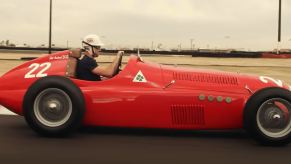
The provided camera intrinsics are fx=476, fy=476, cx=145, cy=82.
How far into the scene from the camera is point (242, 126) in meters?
5.62

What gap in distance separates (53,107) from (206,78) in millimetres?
1889

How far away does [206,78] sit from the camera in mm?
5871

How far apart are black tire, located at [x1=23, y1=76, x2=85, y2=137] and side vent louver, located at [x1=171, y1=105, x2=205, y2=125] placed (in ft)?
3.56

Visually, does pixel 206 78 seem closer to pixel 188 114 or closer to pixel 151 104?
pixel 188 114

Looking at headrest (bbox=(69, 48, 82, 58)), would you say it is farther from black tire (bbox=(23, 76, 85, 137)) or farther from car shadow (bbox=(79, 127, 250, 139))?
car shadow (bbox=(79, 127, 250, 139))

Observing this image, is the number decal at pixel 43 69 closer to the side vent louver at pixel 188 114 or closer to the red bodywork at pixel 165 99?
the red bodywork at pixel 165 99

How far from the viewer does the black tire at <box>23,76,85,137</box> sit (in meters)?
5.55

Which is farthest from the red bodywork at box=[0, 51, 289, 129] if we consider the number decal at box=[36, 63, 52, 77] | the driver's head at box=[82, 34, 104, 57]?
the driver's head at box=[82, 34, 104, 57]

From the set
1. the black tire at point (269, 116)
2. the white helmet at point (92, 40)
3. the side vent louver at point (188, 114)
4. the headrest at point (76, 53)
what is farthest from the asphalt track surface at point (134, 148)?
the white helmet at point (92, 40)

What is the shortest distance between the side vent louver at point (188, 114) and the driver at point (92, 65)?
0.97m

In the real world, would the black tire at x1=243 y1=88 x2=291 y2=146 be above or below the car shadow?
above

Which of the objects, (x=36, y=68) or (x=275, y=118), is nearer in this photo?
(x=275, y=118)

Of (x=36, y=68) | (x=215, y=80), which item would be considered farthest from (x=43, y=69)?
(x=215, y=80)

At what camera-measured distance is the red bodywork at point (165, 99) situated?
220 inches
